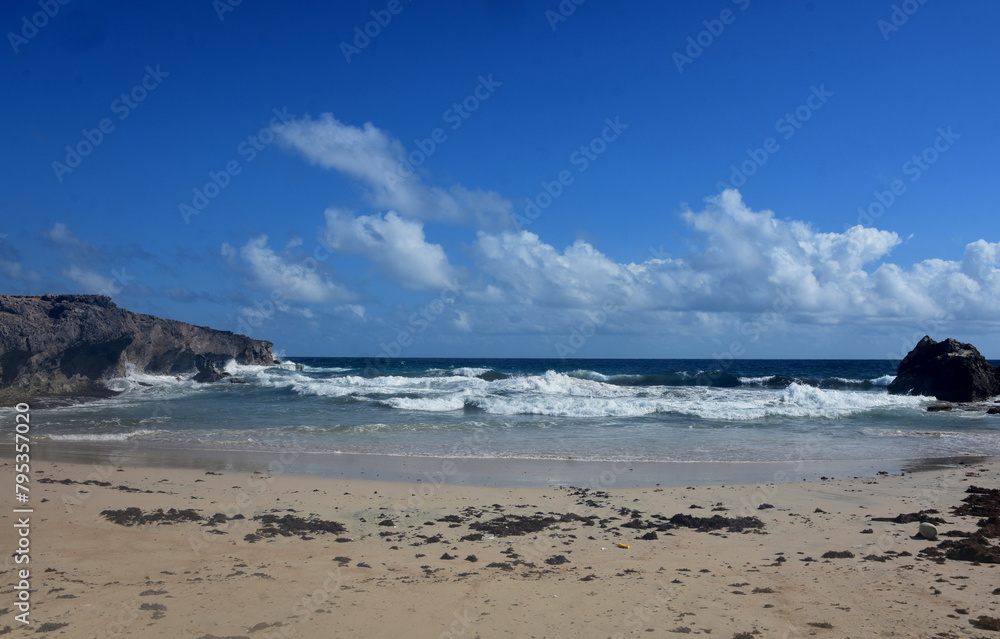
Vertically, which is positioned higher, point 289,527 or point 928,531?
point 928,531

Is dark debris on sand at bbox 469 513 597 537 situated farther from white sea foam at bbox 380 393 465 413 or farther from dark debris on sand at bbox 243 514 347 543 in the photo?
white sea foam at bbox 380 393 465 413

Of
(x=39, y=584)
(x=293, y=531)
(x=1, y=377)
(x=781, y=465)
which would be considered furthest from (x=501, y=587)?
(x=1, y=377)

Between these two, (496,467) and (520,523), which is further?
(496,467)

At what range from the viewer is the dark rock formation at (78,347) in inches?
1012

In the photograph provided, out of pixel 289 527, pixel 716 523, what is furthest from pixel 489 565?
pixel 716 523

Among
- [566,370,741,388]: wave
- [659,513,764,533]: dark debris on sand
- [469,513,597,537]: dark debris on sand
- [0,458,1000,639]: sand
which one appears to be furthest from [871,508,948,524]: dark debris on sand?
[566,370,741,388]: wave

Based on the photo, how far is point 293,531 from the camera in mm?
7324

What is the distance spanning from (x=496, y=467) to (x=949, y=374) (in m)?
29.2

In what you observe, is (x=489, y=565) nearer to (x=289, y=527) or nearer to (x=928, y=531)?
(x=289, y=527)

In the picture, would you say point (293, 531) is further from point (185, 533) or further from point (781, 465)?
point (781, 465)

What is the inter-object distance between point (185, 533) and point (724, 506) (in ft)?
25.4

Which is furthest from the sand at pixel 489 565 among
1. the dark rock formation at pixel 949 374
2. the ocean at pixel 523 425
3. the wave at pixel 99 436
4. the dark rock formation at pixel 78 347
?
the dark rock formation at pixel 949 374

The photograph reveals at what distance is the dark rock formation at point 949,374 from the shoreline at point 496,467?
19.0m

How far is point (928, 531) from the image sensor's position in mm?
6859
